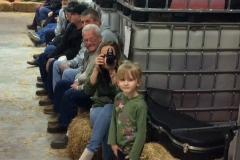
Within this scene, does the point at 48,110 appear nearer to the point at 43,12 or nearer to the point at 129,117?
the point at 129,117

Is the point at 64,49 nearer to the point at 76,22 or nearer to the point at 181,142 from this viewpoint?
the point at 76,22

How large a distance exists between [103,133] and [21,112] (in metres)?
1.70

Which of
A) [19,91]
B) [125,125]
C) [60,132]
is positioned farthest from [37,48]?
[125,125]

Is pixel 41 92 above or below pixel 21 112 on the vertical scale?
above

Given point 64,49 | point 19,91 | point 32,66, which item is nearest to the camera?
point 64,49

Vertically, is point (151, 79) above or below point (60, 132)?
above

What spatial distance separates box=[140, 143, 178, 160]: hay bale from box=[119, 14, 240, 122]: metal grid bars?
572 millimetres

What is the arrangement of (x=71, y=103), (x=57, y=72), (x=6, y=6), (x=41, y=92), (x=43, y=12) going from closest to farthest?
(x=71, y=103) → (x=57, y=72) → (x=41, y=92) → (x=43, y=12) → (x=6, y=6)

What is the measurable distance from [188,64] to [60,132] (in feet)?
4.60

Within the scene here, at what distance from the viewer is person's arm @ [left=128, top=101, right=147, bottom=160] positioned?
233cm

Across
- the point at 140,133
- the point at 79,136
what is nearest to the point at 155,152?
the point at 140,133

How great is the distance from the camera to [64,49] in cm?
420

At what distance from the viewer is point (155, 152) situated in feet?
7.70

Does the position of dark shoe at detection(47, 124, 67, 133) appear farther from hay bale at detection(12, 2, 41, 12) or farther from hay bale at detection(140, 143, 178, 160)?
hay bale at detection(12, 2, 41, 12)
